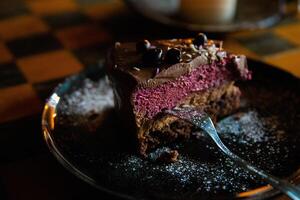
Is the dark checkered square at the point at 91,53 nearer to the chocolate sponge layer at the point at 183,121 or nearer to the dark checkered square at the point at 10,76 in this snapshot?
the dark checkered square at the point at 10,76

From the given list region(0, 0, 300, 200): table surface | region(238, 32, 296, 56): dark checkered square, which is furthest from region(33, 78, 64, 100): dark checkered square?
region(238, 32, 296, 56): dark checkered square

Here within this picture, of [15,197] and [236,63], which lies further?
[236,63]

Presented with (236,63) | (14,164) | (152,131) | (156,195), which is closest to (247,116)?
(236,63)

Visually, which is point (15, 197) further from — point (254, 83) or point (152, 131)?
point (254, 83)

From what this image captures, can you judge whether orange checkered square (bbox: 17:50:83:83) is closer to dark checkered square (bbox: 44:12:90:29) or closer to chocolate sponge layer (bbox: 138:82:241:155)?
dark checkered square (bbox: 44:12:90:29)

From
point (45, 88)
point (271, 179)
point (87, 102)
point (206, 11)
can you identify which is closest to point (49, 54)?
point (45, 88)

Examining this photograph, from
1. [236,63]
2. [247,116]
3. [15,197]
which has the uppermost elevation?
[236,63]

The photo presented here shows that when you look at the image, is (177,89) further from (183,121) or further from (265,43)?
(265,43)
